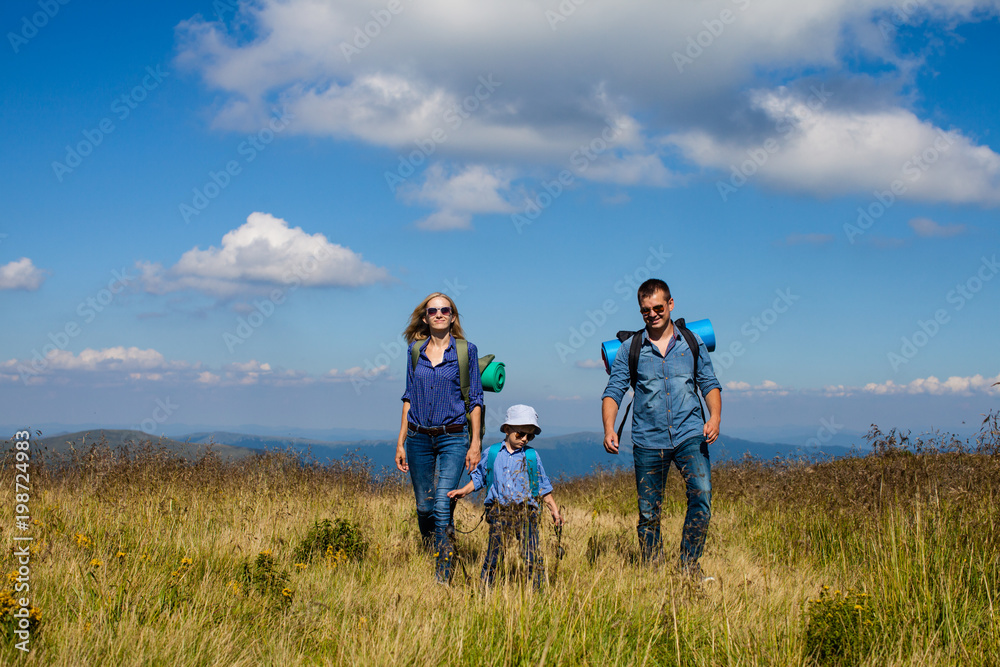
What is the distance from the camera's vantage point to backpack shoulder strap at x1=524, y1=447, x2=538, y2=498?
178 inches

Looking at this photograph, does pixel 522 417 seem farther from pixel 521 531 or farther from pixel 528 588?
pixel 528 588

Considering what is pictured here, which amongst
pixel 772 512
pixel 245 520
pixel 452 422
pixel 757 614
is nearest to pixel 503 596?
pixel 757 614

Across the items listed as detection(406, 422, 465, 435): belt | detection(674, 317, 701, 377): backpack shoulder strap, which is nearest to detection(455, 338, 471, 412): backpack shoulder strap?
detection(406, 422, 465, 435): belt

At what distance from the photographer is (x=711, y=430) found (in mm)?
4812

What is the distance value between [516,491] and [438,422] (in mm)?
909

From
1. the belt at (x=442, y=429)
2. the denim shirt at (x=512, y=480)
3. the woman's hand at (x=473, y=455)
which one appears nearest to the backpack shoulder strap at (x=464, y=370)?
the belt at (x=442, y=429)

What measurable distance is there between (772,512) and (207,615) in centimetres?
547

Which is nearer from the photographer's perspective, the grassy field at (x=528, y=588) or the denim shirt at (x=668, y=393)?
the grassy field at (x=528, y=588)

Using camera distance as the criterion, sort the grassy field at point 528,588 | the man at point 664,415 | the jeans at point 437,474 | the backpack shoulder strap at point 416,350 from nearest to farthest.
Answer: the grassy field at point 528,588 → the man at point 664,415 → the jeans at point 437,474 → the backpack shoulder strap at point 416,350

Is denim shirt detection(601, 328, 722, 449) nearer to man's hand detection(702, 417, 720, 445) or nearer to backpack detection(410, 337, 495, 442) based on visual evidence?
man's hand detection(702, 417, 720, 445)

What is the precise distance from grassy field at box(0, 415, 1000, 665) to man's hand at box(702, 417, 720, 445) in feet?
2.26

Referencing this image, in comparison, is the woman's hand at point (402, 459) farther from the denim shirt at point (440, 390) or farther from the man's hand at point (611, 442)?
the man's hand at point (611, 442)

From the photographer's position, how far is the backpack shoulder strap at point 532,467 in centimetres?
452

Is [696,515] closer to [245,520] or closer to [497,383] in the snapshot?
[497,383]
